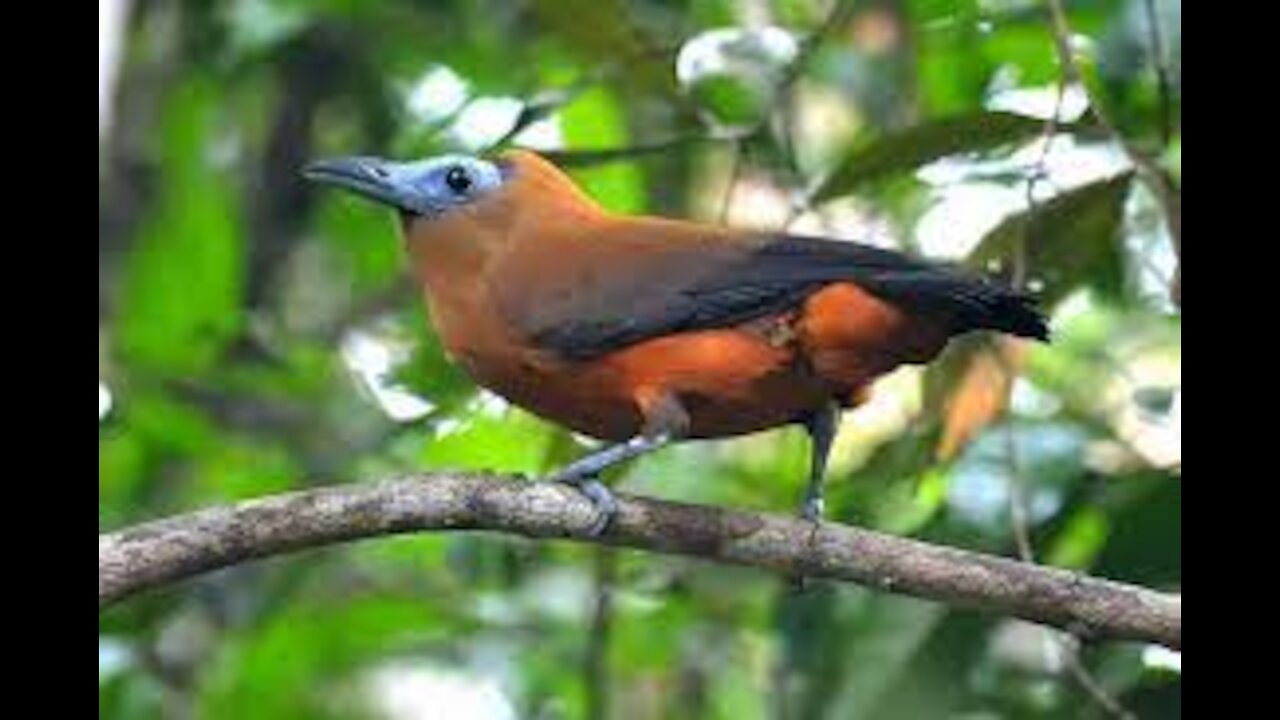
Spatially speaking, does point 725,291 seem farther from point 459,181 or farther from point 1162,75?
point 1162,75

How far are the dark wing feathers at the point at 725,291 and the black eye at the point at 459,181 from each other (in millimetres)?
415

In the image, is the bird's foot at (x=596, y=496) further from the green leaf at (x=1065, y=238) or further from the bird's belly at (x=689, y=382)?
the green leaf at (x=1065, y=238)

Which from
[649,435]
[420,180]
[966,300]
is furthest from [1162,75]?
[420,180]

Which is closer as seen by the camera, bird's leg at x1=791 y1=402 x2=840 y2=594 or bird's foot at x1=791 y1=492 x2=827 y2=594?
bird's foot at x1=791 y1=492 x2=827 y2=594

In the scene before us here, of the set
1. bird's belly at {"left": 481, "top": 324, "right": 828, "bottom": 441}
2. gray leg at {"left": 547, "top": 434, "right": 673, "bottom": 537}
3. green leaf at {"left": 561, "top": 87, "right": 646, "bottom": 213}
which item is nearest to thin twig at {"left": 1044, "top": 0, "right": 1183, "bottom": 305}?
bird's belly at {"left": 481, "top": 324, "right": 828, "bottom": 441}

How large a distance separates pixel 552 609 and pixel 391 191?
193 cm

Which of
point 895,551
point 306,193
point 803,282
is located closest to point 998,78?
point 803,282

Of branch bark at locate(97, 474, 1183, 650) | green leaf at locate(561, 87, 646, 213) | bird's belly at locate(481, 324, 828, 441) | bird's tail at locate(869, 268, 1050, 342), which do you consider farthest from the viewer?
green leaf at locate(561, 87, 646, 213)

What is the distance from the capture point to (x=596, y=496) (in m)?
3.62

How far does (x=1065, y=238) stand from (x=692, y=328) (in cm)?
86

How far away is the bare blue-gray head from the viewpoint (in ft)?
13.8

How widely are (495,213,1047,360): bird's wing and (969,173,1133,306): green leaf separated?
0.58 m

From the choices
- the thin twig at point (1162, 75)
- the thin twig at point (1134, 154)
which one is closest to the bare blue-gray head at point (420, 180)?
the thin twig at point (1134, 154)

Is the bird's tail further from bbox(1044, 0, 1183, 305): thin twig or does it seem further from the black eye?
the black eye
